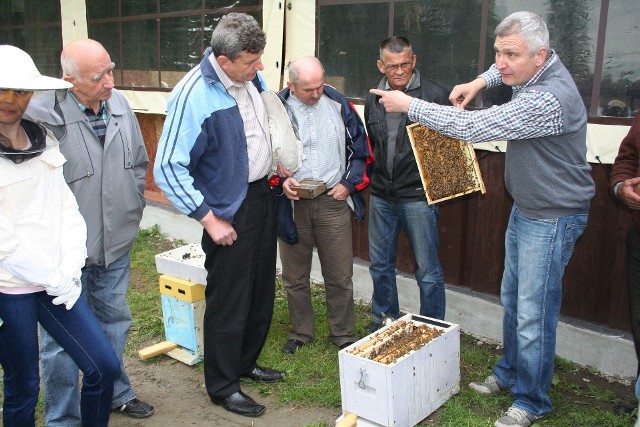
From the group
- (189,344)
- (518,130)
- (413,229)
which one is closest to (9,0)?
(189,344)

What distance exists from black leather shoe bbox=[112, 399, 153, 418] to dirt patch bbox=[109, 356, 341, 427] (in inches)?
1.2

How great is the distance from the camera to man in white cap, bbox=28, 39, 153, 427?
3408mm

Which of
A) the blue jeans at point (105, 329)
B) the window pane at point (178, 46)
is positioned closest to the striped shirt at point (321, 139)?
the blue jeans at point (105, 329)

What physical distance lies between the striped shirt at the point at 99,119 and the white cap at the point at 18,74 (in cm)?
68

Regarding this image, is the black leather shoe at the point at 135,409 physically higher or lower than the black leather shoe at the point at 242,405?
lower

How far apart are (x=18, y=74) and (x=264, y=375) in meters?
2.56

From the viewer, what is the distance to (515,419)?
3.63 metres

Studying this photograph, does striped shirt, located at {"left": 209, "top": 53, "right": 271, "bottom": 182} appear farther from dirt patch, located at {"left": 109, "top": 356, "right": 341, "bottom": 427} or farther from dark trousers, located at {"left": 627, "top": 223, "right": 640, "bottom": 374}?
dark trousers, located at {"left": 627, "top": 223, "right": 640, "bottom": 374}

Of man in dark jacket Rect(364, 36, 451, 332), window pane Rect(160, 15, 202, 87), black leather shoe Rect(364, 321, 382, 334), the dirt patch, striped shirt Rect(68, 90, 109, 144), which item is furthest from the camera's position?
window pane Rect(160, 15, 202, 87)

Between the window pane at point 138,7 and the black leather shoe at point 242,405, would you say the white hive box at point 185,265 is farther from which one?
the window pane at point 138,7

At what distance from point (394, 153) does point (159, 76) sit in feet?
13.8

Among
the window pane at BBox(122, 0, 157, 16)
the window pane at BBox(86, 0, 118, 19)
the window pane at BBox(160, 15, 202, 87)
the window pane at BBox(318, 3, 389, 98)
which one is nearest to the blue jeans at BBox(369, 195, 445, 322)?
the window pane at BBox(318, 3, 389, 98)

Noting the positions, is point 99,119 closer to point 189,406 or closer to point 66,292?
point 66,292

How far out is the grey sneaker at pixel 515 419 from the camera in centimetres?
362
